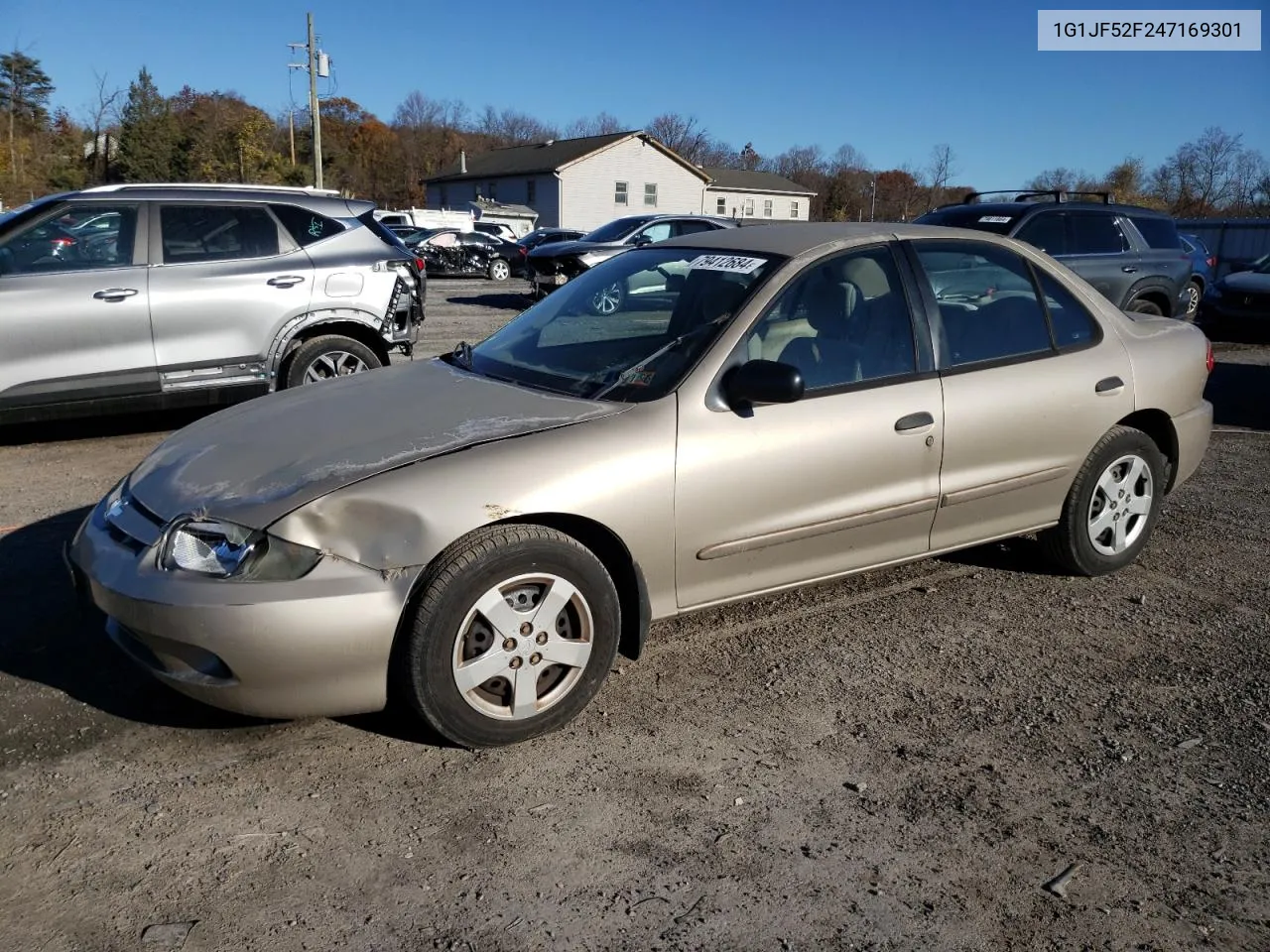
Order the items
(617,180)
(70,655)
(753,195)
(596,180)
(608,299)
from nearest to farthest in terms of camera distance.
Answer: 1. (70,655)
2. (608,299)
3. (596,180)
4. (617,180)
5. (753,195)

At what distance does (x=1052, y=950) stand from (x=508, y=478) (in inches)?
74.7

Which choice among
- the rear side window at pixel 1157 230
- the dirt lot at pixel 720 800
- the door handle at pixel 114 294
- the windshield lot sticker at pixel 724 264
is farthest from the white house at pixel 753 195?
the dirt lot at pixel 720 800

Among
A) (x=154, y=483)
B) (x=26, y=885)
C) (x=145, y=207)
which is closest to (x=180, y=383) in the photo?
(x=145, y=207)

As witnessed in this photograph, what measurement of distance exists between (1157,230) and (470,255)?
1933 centimetres

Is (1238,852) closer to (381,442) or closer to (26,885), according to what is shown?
(381,442)

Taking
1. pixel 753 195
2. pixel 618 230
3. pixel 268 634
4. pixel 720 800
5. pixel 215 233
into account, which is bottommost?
pixel 720 800

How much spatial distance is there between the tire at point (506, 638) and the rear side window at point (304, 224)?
5.21 metres

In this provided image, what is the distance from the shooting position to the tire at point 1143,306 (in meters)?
11.3

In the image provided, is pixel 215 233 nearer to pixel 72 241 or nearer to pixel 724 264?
pixel 72 241

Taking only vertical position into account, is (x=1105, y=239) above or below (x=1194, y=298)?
above

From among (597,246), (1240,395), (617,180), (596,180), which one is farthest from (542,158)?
(1240,395)

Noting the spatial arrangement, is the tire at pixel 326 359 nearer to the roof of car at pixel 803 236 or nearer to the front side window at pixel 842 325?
the roof of car at pixel 803 236

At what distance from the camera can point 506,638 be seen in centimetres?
305

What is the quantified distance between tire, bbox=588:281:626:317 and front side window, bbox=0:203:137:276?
13.4ft
